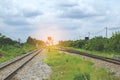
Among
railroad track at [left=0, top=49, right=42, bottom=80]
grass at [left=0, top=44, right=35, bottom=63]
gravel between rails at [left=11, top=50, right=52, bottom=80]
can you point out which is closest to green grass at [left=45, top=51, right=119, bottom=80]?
gravel between rails at [left=11, top=50, right=52, bottom=80]

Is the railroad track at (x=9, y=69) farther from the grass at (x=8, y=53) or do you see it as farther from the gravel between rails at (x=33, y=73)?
the grass at (x=8, y=53)

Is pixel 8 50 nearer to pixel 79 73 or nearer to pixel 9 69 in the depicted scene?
pixel 9 69

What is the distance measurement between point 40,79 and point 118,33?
1383 inches

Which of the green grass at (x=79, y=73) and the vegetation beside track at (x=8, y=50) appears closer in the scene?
the green grass at (x=79, y=73)

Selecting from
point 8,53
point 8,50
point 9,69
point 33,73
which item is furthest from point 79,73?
point 8,50

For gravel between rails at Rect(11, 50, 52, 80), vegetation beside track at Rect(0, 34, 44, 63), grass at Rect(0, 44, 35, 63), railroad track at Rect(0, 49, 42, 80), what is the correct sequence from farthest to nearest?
vegetation beside track at Rect(0, 34, 44, 63)
grass at Rect(0, 44, 35, 63)
railroad track at Rect(0, 49, 42, 80)
gravel between rails at Rect(11, 50, 52, 80)

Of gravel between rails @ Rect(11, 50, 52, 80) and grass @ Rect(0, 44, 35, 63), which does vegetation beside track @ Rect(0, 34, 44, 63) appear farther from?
gravel between rails @ Rect(11, 50, 52, 80)

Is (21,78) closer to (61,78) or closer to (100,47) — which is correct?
(61,78)

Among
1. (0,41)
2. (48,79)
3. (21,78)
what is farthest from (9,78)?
(0,41)

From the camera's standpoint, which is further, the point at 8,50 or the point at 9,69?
the point at 8,50

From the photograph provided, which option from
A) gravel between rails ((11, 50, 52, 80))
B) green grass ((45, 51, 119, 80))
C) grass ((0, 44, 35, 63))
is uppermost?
grass ((0, 44, 35, 63))

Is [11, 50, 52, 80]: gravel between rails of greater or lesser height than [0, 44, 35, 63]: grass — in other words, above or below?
below

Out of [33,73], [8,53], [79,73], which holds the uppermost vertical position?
[8,53]

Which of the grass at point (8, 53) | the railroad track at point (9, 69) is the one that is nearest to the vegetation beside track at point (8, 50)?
the grass at point (8, 53)
